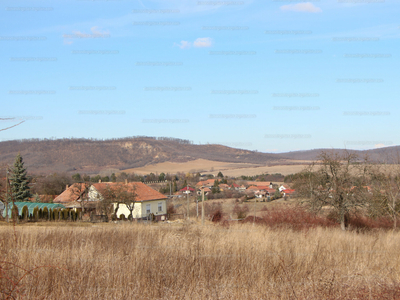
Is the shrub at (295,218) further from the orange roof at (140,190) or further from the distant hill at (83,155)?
the distant hill at (83,155)

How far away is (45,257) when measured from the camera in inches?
284

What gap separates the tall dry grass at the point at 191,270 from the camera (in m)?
5.54

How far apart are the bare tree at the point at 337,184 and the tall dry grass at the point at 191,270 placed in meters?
12.0

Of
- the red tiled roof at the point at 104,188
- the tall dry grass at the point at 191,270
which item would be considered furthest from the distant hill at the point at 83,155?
the tall dry grass at the point at 191,270

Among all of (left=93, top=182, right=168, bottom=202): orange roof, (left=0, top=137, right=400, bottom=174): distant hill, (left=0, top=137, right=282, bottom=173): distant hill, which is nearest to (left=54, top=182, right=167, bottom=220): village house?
(left=93, top=182, right=168, bottom=202): orange roof

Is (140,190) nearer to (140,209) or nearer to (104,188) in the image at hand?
(140,209)

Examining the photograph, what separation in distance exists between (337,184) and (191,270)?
58.7ft

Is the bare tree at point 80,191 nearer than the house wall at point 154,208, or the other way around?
the bare tree at point 80,191

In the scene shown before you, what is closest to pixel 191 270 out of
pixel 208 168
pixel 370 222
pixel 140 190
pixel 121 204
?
pixel 370 222

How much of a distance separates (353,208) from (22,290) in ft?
70.8

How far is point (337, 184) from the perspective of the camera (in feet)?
73.9

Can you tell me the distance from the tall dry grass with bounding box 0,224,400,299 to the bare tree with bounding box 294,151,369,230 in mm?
11970

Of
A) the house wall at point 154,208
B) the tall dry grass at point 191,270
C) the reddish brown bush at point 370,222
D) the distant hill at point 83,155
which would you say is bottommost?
the house wall at point 154,208

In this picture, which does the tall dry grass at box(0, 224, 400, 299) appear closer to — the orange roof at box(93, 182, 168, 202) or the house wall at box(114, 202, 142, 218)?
the orange roof at box(93, 182, 168, 202)
